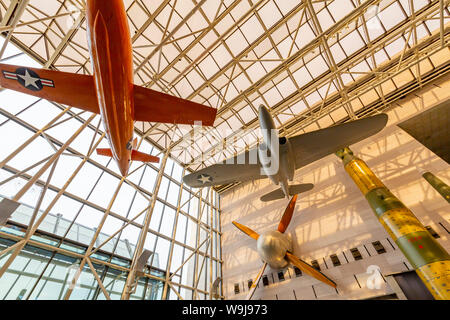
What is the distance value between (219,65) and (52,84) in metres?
9.66

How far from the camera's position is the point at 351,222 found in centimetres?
1041

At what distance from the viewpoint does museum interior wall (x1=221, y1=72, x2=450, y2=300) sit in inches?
344

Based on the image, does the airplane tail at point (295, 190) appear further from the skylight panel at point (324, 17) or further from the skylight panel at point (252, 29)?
the skylight panel at point (252, 29)

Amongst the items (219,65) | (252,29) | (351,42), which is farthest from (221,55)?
(351,42)

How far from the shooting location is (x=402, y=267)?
8.23 m

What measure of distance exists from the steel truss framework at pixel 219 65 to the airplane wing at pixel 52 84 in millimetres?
3593

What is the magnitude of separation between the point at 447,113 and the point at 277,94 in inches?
343

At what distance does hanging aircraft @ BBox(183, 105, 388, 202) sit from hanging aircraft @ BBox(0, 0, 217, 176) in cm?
289

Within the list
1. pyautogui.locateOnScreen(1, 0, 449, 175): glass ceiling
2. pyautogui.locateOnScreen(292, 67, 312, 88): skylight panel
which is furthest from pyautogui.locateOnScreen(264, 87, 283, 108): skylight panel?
pyautogui.locateOnScreen(292, 67, 312, 88): skylight panel

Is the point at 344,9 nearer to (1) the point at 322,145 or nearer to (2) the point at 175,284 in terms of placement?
(1) the point at 322,145

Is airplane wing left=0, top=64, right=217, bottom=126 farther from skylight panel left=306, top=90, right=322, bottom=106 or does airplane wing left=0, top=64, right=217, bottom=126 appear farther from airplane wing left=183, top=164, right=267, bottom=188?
skylight panel left=306, top=90, right=322, bottom=106

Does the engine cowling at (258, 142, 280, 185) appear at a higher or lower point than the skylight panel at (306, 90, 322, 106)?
lower

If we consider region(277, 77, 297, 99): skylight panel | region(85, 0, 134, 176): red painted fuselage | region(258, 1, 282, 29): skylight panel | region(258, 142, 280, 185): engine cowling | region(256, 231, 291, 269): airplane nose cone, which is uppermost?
region(258, 1, 282, 29): skylight panel

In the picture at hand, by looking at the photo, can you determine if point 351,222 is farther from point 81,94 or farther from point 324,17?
point 81,94
